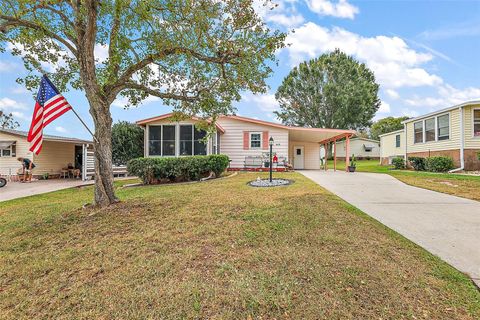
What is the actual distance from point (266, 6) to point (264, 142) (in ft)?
35.3

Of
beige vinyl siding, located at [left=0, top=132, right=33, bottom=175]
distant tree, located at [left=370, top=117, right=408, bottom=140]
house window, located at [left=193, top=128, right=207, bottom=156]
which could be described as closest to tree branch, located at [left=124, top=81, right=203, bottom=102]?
house window, located at [left=193, top=128, right=207, bottom=156]

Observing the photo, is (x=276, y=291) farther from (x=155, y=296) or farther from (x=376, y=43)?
(x=376, y=43)

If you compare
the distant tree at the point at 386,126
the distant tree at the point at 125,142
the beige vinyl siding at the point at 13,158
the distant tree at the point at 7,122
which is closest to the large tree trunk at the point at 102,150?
the distant tree at the point at 125,142

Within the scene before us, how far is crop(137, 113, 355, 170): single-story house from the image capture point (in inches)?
539

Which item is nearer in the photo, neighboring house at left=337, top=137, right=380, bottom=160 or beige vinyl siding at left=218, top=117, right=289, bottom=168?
beige vinyl siding at left=218, top=117, right=289, bottom=168

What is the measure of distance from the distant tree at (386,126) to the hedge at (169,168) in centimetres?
3593

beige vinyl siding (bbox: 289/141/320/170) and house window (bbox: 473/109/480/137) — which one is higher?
house window (bbox: 473/109/480/137)

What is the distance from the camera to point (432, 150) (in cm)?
1511

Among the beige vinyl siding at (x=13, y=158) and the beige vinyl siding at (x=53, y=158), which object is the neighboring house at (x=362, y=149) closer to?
the beige vinyl siding at (x=53, y=158)

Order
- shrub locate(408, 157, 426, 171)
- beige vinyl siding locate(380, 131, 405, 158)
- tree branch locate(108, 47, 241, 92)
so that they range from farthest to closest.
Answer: beige vinyl siding locate(380, 131, 405, 158) < shrub locate(408, 157, 426, 171) < tree branch locate(108, 47, 241, 92)

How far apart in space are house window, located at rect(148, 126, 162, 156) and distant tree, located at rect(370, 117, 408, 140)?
3573 cm

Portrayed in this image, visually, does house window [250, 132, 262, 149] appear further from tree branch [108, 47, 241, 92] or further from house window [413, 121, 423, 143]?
house window [413, 121, 423, 143]

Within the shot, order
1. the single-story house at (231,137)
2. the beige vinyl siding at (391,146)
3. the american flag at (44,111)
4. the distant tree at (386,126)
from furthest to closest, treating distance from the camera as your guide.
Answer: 1. the distant tree at (386,126)
2. the beige vinyl siding at (391,146)
3. the single-story house at (231,137)
4. the american flag at (44,111)

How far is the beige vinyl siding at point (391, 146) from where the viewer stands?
1967 cm
